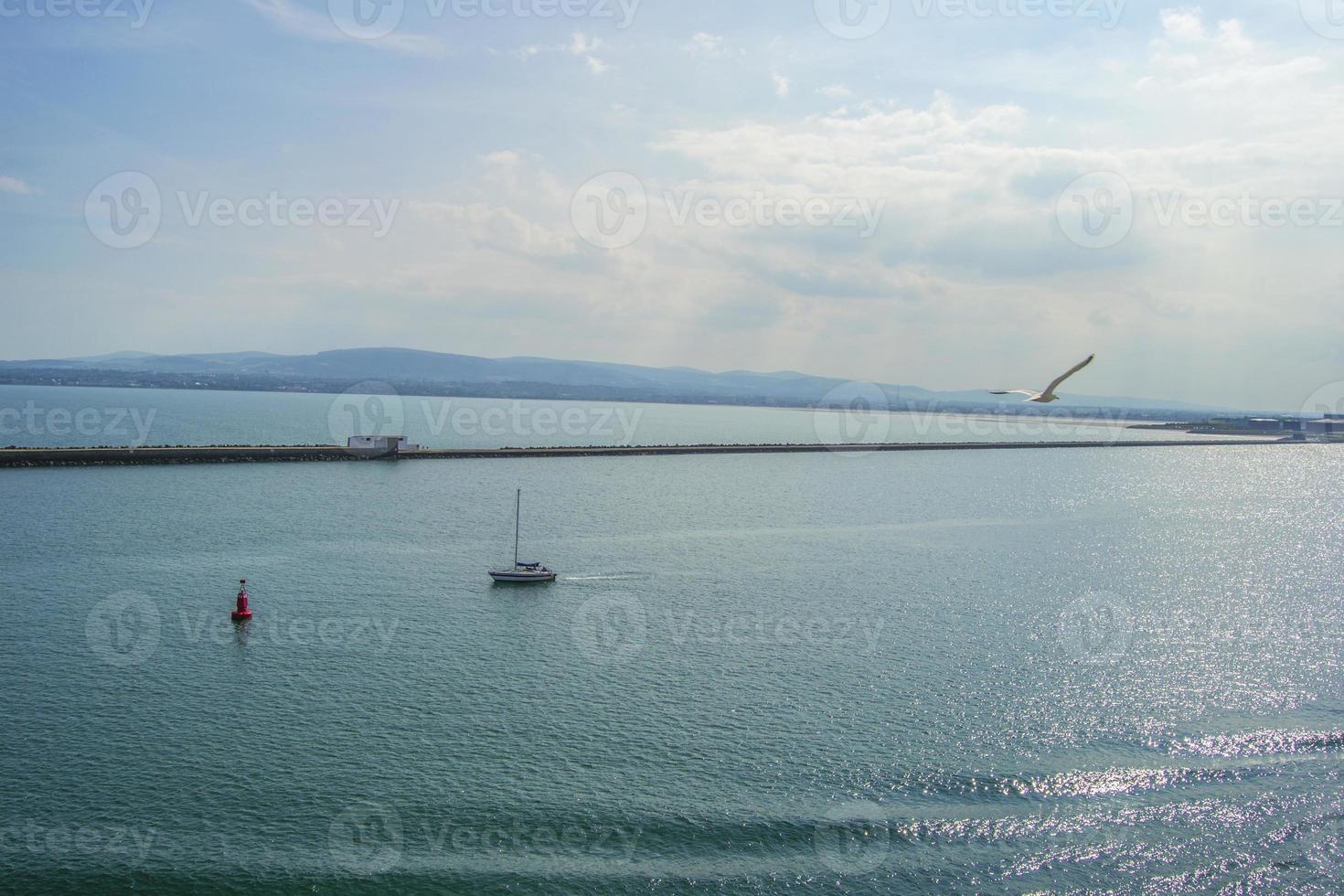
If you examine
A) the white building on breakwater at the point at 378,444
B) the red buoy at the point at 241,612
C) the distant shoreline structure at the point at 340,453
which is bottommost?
the red buoy at the point at 241,612

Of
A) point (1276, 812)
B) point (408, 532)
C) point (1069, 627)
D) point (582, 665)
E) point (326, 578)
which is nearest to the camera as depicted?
point (1276, 812)

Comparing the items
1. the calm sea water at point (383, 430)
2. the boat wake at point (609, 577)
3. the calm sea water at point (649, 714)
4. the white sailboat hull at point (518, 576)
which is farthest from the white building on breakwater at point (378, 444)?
the white sailboat hull at point (518, 576)

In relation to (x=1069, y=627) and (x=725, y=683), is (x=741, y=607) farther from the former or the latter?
(x=1069, y=627)

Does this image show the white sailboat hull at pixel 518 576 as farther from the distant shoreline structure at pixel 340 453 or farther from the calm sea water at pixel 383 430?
the calm sea water at pixel 383 430

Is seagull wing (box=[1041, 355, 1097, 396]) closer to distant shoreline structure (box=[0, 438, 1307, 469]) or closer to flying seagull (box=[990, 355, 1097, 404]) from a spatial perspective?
flying seagull (box=[990, 355, 1097, 404])

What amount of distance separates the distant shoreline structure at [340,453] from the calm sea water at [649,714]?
52.6 feet

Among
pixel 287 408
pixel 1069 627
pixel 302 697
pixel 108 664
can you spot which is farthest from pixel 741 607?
pixel 287 408

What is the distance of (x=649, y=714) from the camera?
1806 cm

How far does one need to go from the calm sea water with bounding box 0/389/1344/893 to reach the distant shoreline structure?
16041 mm

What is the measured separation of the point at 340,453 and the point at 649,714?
5284 centimetres

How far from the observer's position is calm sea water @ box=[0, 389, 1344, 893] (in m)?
13.2

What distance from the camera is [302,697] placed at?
18.4 meters

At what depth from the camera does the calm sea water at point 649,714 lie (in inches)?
519

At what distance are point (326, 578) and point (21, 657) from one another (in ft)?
31.3
